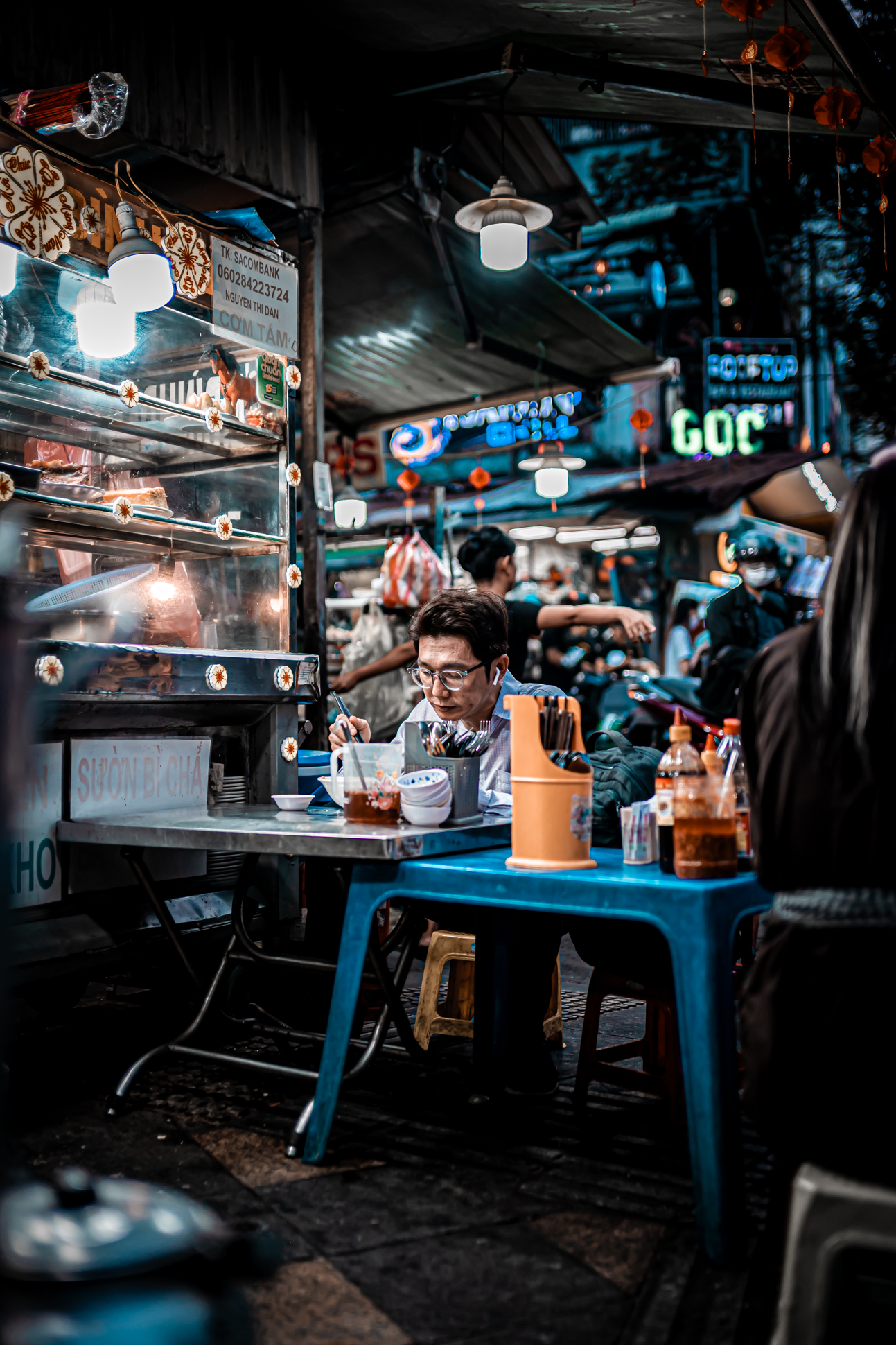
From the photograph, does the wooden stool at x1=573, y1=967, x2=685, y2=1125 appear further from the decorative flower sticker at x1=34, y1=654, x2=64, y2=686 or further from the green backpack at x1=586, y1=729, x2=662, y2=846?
the decorative flower sticker at x1=34, y1=654, x2=64, y2=686

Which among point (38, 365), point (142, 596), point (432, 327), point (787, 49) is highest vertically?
point (787, 49)

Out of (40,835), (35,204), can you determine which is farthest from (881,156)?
(40,835)

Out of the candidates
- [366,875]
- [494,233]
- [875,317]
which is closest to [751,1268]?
[366,875]

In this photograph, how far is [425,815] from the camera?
3002mm

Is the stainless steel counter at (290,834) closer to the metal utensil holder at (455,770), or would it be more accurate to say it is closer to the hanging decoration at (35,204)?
the metal utensil holder at (455,770)

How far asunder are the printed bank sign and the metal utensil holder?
2.54m

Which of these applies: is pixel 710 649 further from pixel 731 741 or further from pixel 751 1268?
pixel 751 1268

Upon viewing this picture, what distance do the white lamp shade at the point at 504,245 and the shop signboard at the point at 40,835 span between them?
386cm

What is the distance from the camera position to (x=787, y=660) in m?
1.97

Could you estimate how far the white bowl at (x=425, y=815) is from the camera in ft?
9.84

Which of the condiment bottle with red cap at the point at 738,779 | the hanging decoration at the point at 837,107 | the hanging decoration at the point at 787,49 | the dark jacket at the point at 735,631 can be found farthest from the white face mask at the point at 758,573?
the condiment bottle with red cap at the point at 738,779

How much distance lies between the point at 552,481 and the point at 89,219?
32.0ft

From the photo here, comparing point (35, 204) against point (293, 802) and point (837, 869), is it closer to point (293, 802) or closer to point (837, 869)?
point (293, 802)

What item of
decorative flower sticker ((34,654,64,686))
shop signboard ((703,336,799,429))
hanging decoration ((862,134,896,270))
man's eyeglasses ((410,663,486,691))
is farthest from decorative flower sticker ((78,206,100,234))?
shop signboard ((703,336,799,429))
